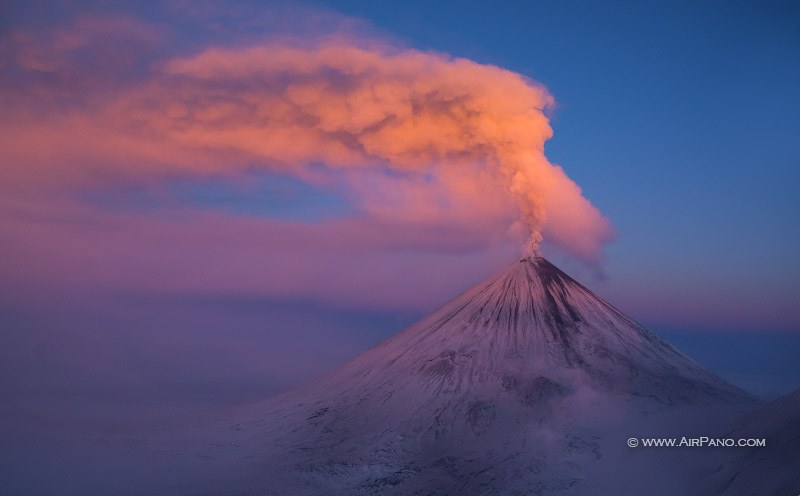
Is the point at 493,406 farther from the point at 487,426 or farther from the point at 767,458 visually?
the point at 767,458

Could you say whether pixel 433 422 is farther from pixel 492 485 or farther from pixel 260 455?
pixel 260 455

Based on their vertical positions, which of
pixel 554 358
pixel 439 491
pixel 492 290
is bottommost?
pixel 439 491

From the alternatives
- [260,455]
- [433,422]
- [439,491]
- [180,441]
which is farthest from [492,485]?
[180,441]

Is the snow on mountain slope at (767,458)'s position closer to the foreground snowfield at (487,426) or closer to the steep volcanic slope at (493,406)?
the foreground snowfield at (487,426)

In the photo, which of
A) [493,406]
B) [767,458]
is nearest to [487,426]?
[493,406]

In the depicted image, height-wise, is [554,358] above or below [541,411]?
above

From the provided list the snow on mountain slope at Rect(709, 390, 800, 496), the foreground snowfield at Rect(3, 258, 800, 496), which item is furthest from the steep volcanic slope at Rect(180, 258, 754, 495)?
the snow on mountain slope at Rect(709, 390, 800, 496)

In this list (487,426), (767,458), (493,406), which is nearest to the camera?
(767,458)
